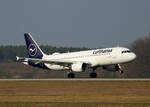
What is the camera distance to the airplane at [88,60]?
74.5 metres

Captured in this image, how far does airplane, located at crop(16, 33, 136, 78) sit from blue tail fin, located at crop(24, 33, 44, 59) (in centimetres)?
131

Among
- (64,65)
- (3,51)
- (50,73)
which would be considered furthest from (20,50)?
(64,65)

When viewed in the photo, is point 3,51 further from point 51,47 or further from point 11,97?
point 11,97

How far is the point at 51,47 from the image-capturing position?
127312 millimetres

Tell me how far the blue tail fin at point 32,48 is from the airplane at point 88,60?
131cm

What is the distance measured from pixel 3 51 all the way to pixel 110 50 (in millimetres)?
53774

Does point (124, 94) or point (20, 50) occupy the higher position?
point (20, 50)

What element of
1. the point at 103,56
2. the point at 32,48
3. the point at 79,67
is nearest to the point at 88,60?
the point at 79,67

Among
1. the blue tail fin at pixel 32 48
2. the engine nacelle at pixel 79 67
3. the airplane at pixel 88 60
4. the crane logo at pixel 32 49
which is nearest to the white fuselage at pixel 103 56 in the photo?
the airplane at pixel 88 60

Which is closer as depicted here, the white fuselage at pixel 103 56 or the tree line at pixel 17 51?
the white fuselage at pixel 103 56

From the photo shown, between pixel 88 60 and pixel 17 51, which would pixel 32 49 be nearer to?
pixel 88 60

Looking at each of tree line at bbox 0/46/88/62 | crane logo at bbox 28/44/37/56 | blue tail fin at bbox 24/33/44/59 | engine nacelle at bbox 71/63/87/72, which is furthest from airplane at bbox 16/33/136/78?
tree line at bbox 0/46/88/62

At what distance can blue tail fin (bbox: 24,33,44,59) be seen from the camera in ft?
281

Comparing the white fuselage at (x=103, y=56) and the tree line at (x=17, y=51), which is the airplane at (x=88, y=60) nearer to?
the white fuselage at (x=103, y=56)
